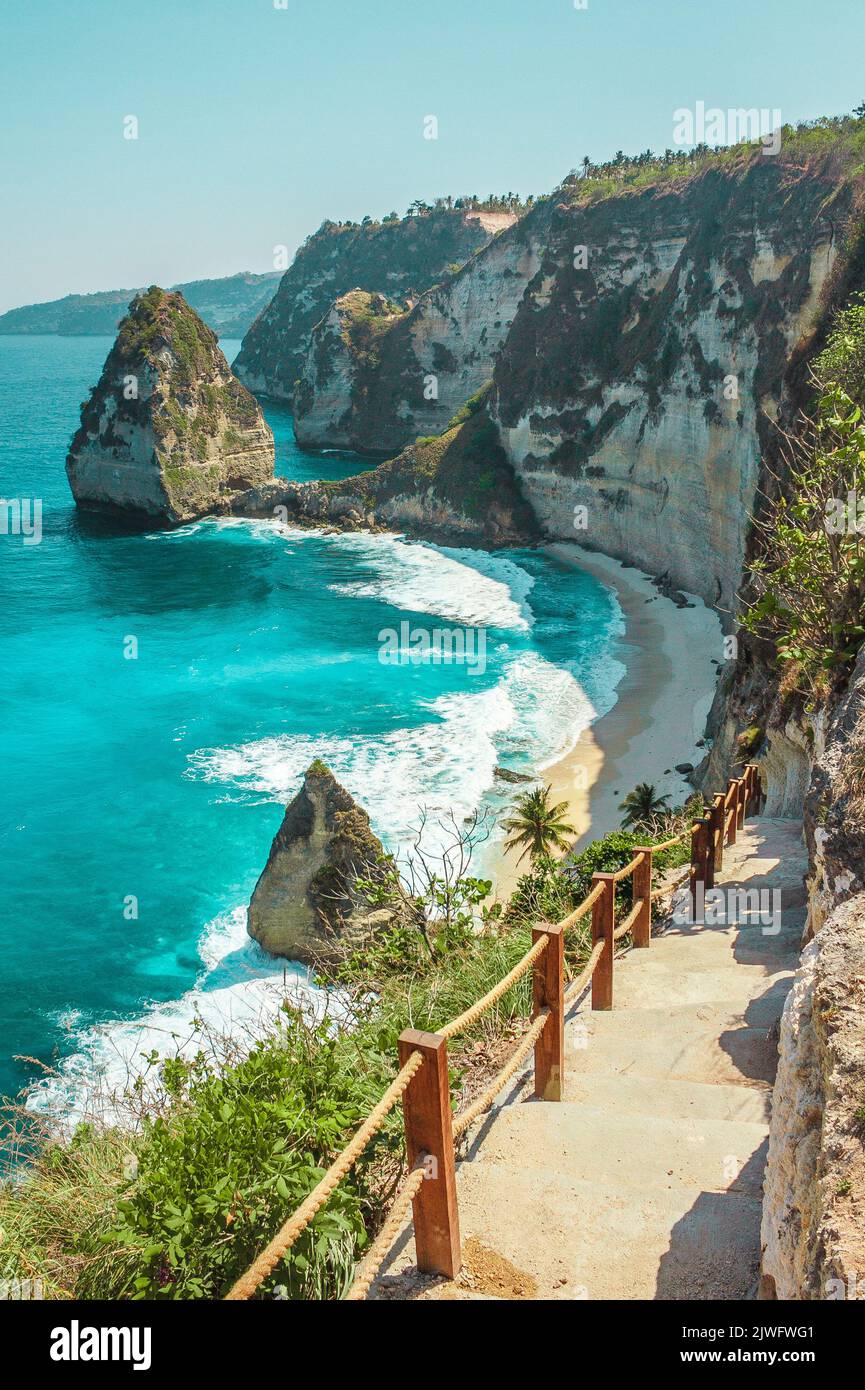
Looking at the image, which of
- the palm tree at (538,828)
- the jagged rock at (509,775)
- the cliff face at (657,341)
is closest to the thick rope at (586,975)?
the palm tree at (538,828)

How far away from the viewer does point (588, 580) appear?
2367 inches

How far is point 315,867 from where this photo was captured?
77.1 feet

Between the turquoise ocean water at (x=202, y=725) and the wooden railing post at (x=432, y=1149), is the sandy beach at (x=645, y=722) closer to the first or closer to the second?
the turquoise ocean water at (x=202, y=725)

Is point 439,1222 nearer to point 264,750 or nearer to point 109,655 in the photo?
point 264,750

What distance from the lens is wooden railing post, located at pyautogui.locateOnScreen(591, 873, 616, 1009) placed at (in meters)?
8.74

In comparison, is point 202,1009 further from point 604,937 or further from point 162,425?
point 162,425

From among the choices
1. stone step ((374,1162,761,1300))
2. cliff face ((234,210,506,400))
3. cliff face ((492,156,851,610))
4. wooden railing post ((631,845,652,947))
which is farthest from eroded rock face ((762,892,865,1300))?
cliff face ((234,210,506,400))

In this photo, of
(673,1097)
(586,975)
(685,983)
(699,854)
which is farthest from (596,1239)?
(699,854)

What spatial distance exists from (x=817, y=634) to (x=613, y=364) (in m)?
57.0

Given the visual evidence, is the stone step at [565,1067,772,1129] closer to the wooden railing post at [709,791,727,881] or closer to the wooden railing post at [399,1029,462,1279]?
the wooden railing post at [399,1029,462,1279]

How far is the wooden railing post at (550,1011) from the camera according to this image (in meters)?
6.75

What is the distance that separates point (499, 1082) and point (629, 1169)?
922mm

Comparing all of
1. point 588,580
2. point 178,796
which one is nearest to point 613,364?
point 588,580

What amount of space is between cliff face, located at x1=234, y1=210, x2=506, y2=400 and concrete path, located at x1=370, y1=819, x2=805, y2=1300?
13975cm
